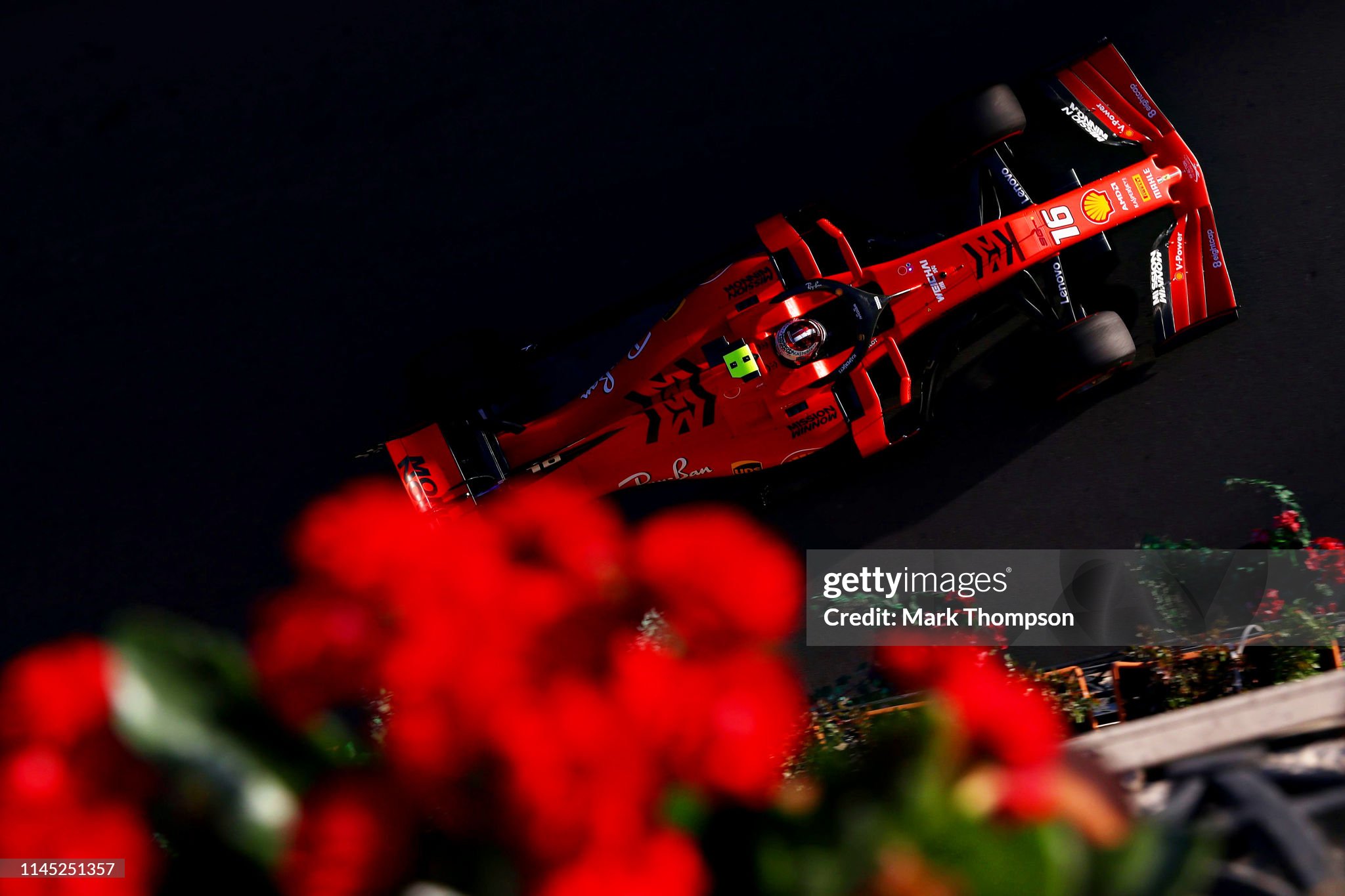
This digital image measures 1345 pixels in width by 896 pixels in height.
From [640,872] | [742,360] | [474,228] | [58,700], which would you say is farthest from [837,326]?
[58,700]

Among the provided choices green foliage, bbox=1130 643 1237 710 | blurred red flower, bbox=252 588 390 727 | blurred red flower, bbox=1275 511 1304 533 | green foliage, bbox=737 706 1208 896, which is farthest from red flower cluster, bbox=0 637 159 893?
blurred red flower, bbox=1275 511 1304 533

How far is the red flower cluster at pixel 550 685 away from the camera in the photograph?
103 inches

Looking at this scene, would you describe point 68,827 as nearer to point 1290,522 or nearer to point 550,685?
point 550,685

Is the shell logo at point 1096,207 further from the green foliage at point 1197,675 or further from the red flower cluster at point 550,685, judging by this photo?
the red flower cluster at point 550,685

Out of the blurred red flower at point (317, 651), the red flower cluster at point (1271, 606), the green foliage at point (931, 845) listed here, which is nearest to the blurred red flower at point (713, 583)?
the green foliage at point (931, 845)

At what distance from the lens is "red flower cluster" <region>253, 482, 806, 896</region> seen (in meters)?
2.60

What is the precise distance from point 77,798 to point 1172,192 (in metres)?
6.30

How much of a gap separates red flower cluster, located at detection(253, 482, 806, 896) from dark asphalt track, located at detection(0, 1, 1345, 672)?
2.31m

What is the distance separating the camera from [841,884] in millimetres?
2162

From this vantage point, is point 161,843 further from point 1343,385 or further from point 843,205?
point 1343,385

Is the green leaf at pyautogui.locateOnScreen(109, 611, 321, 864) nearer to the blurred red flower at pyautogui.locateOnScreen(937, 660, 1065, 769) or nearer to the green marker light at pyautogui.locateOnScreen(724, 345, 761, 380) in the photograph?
the blurred red flower at pyautogui.locateOnScreen(937, 660, 1065, 769)

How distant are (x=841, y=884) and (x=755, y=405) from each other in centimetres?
372

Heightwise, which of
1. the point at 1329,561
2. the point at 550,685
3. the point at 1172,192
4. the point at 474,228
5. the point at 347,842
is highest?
the point at 474,228

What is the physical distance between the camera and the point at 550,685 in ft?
10.4
